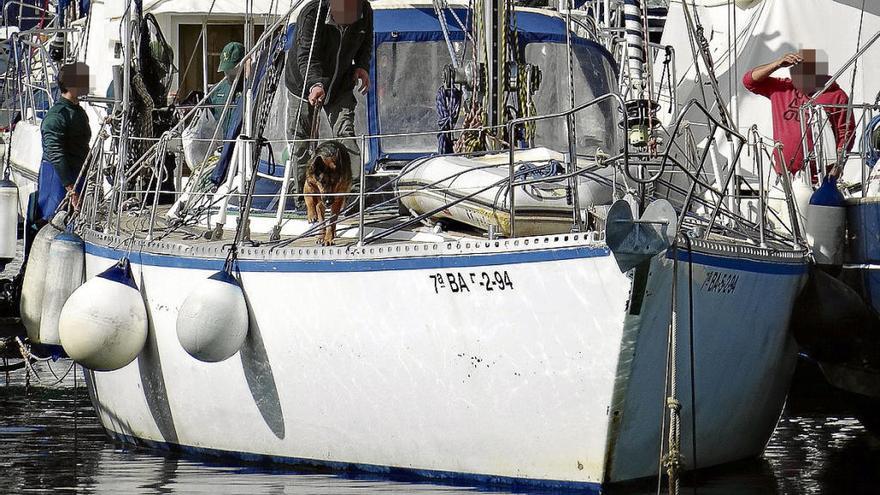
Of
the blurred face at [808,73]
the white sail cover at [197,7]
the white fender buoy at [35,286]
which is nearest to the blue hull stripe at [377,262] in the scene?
the white fender buoy at [35,286]

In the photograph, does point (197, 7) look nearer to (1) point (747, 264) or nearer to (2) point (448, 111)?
(2) point (448, 111)

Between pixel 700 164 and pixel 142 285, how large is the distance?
344 cm

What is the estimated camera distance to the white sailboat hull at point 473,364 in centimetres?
856

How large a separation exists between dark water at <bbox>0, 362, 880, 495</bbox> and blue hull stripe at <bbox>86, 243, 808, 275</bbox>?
1129mm

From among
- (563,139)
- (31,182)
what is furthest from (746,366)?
(31,182)

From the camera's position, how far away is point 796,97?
509 inches

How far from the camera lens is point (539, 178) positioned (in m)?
9.23

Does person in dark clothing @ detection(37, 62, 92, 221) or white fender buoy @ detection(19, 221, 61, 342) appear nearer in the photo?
white fender buoy @ detection(19, 221, 61, 342)

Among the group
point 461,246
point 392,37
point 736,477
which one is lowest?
point 736,477

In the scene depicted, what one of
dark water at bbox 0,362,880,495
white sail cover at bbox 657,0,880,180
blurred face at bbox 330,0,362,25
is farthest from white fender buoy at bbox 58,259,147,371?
white sail cover at bbox 657,0,880,180

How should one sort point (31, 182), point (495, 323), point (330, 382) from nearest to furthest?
1. point (495, 323)
2. point (330, 382)
3. point (31, 182)

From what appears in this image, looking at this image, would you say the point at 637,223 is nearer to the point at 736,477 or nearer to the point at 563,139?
the point at 736,477

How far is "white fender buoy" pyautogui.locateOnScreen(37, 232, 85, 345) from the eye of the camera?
37.9 ft

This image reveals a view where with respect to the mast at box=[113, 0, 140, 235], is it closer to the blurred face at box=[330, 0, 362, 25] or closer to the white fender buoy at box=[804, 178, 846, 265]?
the blurred face at box=[330, 0, 362, 25]
